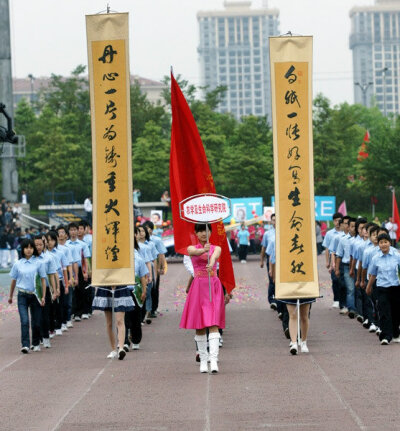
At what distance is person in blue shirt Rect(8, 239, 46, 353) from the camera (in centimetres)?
1492

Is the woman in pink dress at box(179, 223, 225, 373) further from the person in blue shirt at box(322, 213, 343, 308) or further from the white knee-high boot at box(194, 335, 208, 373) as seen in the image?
the person in blue shirt at box(322, 213, 343, 308)

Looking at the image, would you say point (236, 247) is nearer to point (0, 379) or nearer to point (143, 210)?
point (143, 210)

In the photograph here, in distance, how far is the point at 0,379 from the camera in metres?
12.4

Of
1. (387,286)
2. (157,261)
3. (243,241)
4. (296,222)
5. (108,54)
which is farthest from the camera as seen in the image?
(243,241)

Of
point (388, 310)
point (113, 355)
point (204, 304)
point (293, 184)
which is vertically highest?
point (293, 184)

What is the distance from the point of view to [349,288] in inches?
748

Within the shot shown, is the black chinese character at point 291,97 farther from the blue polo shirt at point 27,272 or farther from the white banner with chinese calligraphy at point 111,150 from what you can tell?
the blue polo shirt at point 27,272

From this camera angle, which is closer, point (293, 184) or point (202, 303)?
point (202, 303)

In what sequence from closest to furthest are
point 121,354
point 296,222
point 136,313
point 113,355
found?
point 121,354
point 113,355
point 296,222
point 136,313

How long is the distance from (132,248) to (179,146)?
11.8ft

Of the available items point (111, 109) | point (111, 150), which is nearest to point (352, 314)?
point (111, 150)

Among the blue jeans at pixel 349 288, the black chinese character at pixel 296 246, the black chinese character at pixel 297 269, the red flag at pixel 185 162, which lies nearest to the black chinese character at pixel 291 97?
the black chinese character at pixel 296 246

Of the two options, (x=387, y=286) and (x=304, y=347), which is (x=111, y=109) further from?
(x=387, y=286)

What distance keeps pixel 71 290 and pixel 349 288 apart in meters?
5.05
